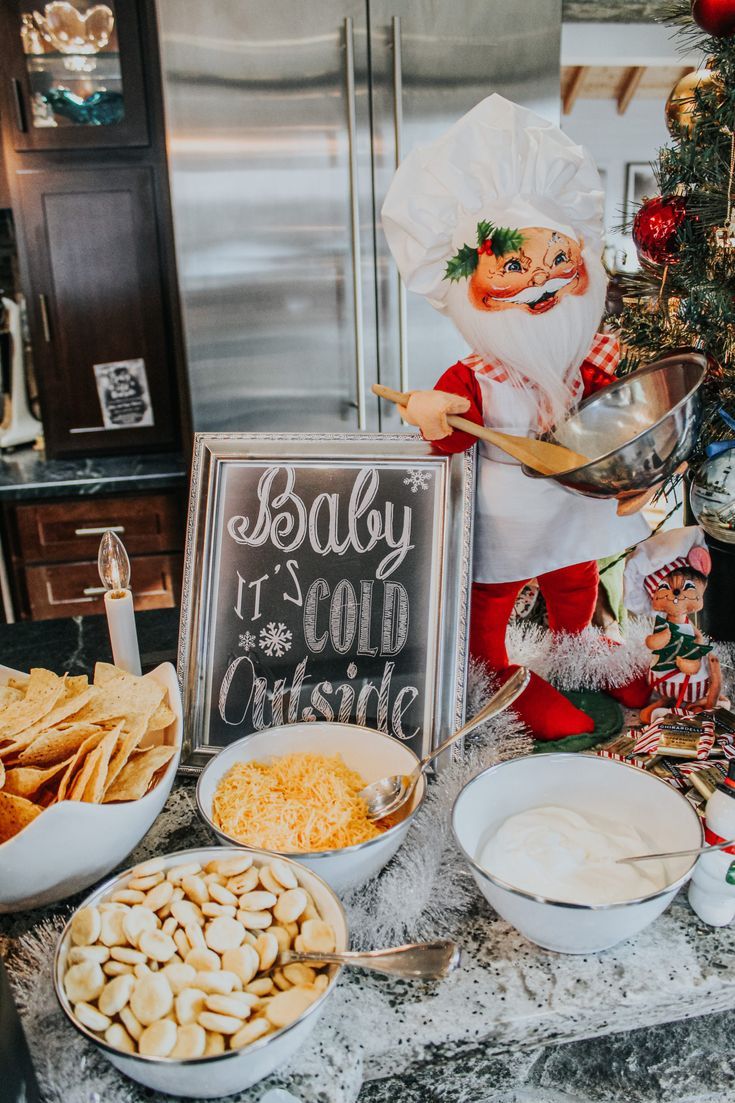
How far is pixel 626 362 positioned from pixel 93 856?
2.66 ft

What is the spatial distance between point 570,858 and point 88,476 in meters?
1.85

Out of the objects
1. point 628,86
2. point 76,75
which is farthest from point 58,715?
point 628,86

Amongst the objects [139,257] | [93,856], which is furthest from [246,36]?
[93,856]

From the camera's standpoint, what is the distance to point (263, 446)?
0.97 metres

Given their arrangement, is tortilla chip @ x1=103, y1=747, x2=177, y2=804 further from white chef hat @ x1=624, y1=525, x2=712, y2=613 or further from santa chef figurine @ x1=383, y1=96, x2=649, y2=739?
white chef hat @ x1=624, y1=525, x2=712, y2=613

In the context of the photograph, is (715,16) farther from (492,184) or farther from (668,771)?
(668,771)

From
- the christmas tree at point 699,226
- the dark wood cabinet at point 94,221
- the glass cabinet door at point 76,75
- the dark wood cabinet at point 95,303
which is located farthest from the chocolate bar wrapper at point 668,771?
the glass cabinet door at point 76,75

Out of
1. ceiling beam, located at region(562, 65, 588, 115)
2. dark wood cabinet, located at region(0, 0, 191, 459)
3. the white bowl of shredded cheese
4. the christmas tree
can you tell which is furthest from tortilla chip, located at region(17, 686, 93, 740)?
ceiling beam, located at region(562, 65, 588, 115)

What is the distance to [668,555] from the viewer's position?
3.33ft

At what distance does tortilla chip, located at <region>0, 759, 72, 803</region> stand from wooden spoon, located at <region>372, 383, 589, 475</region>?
47 cm

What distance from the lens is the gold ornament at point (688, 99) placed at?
0.96 m

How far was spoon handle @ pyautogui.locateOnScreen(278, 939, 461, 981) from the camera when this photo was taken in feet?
1.94

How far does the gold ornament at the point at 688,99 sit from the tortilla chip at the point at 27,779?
37.0 inches

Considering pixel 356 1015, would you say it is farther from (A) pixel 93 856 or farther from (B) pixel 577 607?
(B) pixel 577 607
